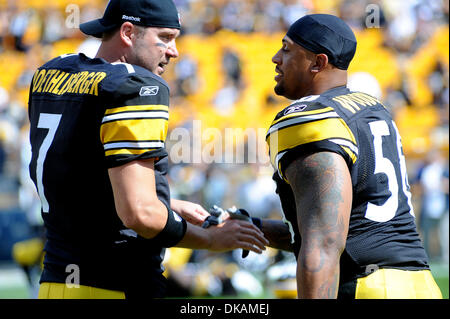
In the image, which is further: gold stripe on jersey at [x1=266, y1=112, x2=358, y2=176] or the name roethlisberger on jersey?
the name roethlisberger on jersey

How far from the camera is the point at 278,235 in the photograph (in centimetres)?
326

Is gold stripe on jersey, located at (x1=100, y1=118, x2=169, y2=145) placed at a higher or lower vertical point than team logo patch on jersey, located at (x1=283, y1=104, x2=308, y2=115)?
lower

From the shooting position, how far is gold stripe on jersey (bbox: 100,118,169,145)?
2.54 m

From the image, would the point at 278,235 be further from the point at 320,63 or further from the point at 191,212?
the point at 320,63

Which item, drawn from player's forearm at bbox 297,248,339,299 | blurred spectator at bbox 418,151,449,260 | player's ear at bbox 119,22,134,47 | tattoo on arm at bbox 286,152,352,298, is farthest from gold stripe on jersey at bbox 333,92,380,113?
blurred spectator at bbox 418,151,449,260

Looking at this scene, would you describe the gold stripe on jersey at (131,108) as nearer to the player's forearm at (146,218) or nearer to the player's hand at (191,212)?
the player's forearm at (146,218)

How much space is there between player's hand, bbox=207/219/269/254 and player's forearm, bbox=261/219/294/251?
0.16 metres

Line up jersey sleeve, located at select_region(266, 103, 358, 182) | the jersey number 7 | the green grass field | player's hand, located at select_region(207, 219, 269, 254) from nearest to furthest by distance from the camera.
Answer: jersey sleeve, located at select_region(266, 103, 358, 182) < the jersey number 7 < player's hand, located at select_region(207, 219, 269, 254) < the green grass field

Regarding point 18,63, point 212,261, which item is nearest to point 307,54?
point 212,261

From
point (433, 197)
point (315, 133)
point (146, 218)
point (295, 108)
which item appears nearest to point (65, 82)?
point (146, 218)

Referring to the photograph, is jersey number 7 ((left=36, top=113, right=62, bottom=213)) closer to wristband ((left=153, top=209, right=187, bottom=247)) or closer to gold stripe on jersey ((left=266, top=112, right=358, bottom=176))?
wristband ((left=153, top=209, right=187, bottom=247))

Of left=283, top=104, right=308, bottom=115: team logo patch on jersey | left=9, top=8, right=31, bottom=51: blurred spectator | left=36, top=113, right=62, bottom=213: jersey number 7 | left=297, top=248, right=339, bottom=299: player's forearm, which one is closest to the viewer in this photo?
left=297, top=248, right=339, bottom=299: player's forearm

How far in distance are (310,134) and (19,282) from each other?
794 centimetres

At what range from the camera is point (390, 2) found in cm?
1351
